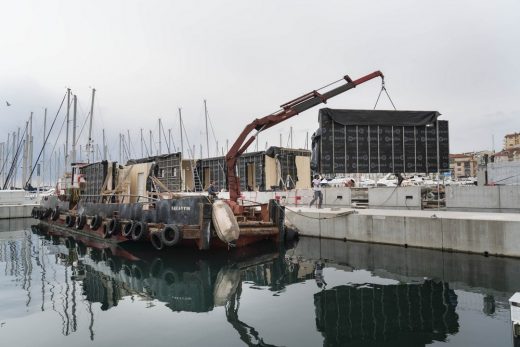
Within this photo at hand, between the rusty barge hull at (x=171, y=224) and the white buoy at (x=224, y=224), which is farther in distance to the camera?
the rusty barge hull at (x=171, y=224)

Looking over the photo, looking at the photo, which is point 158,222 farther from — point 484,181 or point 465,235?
point 484,181

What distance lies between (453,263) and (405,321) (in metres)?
5.75

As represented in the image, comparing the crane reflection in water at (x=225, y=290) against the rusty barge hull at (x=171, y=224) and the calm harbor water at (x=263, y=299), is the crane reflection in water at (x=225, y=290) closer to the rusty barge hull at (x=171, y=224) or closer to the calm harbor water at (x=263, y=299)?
the calm harbor water at (x=263, y=299)

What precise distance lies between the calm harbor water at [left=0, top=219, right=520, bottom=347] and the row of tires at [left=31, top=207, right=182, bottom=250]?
2.67 feet

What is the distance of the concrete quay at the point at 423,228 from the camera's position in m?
11.9

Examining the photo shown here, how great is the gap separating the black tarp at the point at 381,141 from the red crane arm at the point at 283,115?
216 cm

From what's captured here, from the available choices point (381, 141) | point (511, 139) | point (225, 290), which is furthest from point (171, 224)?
point (511, 139)

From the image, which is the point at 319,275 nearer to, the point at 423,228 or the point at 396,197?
the point at 423,228

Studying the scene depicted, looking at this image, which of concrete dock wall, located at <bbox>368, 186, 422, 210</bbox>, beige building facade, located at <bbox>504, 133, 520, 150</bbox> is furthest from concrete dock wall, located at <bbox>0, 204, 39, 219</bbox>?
beige building facade, located at <bbox>504, 133, 520, 150</bbox>

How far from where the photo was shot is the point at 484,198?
54.2 feet

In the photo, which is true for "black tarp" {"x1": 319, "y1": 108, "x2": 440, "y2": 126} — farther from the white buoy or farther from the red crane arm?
the white buoy

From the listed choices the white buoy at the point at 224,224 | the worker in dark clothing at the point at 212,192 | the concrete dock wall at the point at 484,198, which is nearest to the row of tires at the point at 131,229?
the white buoy at the point at 224,224

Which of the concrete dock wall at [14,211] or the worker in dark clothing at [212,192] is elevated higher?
the worker in dark clothing at [212,192]

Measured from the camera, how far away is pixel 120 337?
656cm
